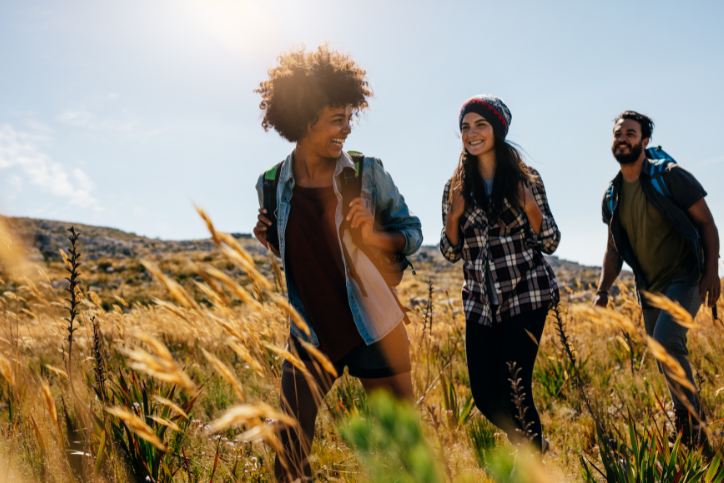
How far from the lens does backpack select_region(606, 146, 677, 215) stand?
9.87ft

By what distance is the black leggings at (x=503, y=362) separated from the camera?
7.51ft

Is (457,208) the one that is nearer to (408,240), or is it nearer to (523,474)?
(408,240)

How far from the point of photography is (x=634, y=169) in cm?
325

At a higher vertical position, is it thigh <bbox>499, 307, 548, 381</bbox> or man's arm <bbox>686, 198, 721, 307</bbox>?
man's arm <bbox>686, 198, 721, 307</bbox>

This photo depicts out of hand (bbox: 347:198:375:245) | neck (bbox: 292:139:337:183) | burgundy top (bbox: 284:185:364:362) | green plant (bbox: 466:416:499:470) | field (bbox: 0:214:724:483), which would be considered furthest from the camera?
green plant (bbox: 466:416:499:470)

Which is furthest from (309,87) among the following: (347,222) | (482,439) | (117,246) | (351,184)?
(117,246)

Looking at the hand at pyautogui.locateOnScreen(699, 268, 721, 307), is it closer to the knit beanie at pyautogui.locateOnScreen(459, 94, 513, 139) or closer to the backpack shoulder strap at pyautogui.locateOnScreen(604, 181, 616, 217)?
the backpack shoulder strap at pyautogui.locateOnScreen(604, 181, 616, 217)

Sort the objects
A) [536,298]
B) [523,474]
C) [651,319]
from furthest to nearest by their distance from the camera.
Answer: [651,319] → [536,298] → [523,474]

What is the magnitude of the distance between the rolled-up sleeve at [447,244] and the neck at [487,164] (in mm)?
240

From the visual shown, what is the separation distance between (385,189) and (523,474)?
1352 millimetres

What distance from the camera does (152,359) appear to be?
0.94 meters

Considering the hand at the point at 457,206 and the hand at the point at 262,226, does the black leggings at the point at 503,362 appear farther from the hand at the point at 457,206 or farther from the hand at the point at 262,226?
the hand at the point at 262,226

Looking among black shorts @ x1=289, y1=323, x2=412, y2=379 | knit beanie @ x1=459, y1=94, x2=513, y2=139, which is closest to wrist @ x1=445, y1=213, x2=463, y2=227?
knit beanie @ x1=459, y1=94, x2=513, y2=139

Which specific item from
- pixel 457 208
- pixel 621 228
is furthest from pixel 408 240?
pixel 621 228
